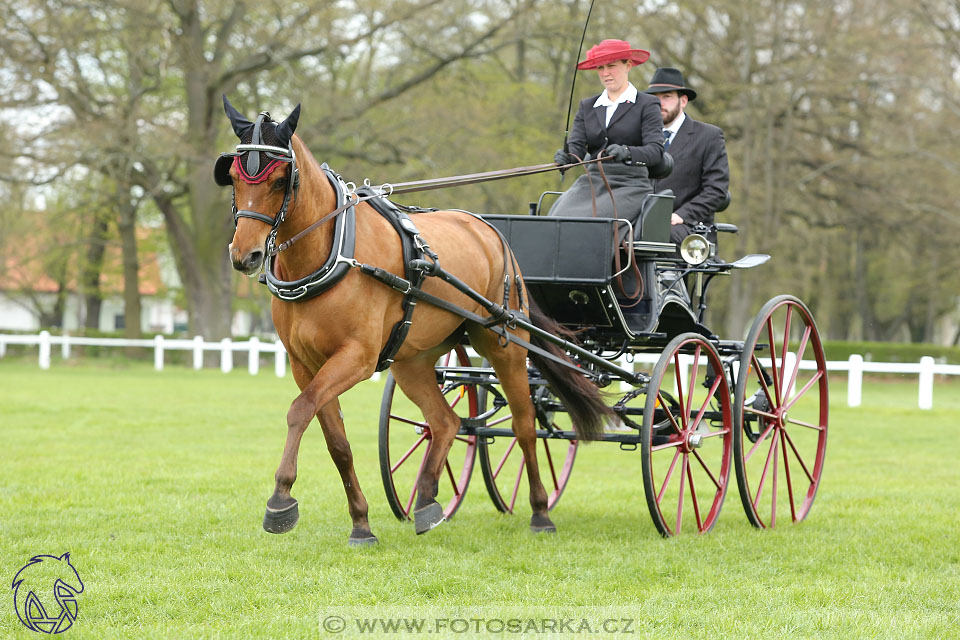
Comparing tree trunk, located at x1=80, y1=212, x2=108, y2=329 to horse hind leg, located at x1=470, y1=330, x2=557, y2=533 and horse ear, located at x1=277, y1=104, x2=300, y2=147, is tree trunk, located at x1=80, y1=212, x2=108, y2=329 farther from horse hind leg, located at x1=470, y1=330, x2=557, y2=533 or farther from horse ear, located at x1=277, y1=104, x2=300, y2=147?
horse ear, located at x1=277, y1=104, x2=300, y2=147

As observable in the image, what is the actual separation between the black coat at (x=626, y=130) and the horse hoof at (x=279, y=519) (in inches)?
115

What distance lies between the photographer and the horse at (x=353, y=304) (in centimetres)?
480

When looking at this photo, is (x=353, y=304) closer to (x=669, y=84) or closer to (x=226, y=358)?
(x=669, y=84)

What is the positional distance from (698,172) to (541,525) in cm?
265

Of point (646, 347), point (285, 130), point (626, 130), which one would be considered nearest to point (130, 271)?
point (646, 347)

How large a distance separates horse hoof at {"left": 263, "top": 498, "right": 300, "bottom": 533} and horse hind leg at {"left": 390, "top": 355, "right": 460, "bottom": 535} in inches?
50.3

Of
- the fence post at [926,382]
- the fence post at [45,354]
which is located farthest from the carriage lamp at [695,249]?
the fence post at [45,354]

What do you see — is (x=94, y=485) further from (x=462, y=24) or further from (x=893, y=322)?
(x=893, y=322)

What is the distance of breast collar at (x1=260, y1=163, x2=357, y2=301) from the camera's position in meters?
5.02

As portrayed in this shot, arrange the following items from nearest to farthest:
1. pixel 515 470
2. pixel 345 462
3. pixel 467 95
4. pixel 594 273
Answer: pixel 345 462, pixel 594 273, pixel 515 470, pixel 467 95

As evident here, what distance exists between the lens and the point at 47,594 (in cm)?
451

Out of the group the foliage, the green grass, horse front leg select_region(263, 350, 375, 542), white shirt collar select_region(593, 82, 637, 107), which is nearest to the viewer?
the green grass

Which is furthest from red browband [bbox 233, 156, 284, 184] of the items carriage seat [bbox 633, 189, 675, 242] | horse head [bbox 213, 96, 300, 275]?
carriage seat [bbox 633, 189, 675, 242]

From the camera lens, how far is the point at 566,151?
6742mm
